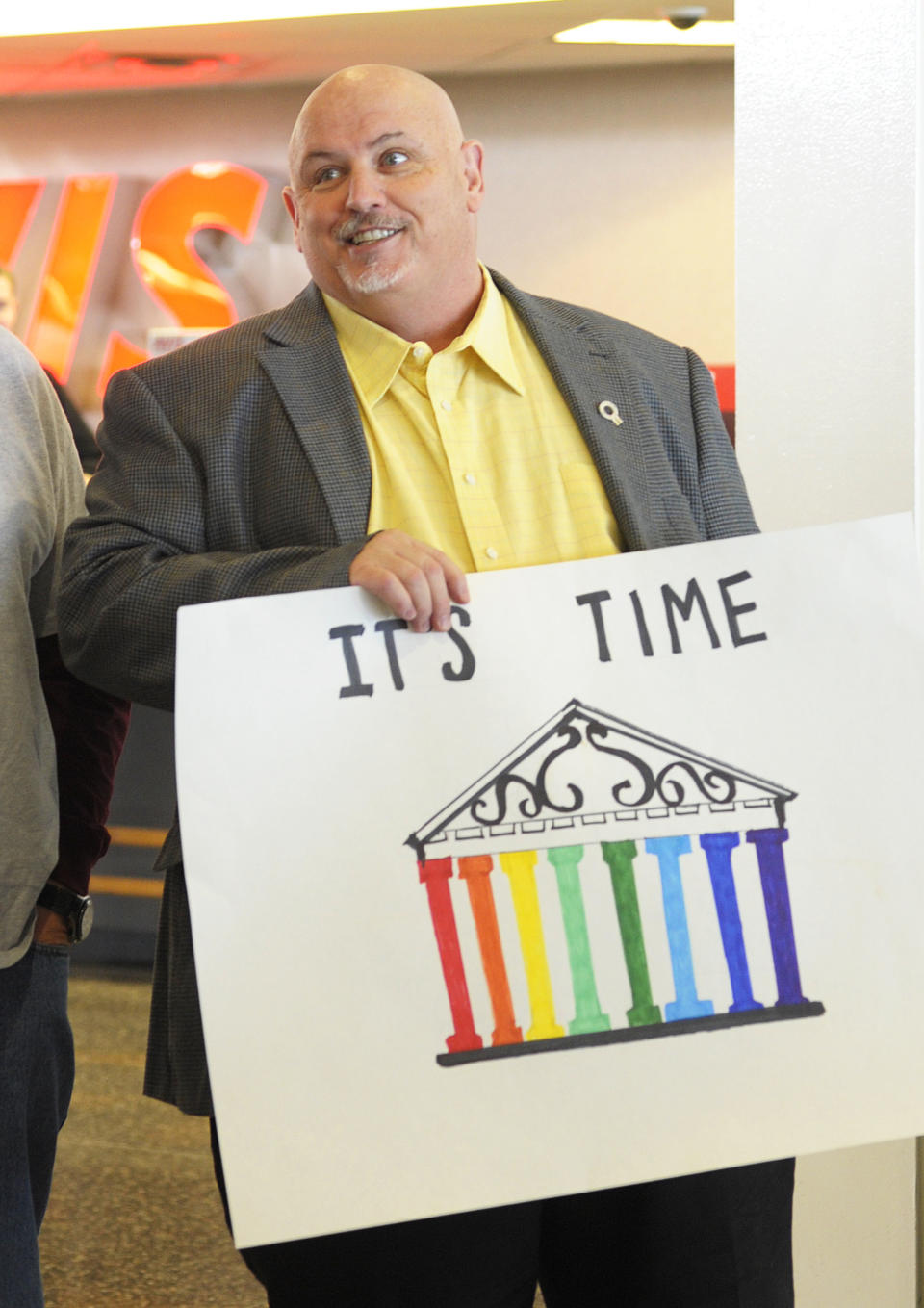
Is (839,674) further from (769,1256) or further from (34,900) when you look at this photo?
(34,900)

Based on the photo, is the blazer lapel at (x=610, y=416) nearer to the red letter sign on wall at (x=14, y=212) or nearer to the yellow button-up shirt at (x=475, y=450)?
the yellow button-up shirt at (x=475, y=450)

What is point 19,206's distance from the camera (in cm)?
512

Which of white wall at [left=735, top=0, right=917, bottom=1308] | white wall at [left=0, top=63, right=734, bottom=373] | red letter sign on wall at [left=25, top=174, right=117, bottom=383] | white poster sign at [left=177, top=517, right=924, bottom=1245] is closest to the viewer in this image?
white poster sign at [left=177, top=517, right=924, bottom=1245]

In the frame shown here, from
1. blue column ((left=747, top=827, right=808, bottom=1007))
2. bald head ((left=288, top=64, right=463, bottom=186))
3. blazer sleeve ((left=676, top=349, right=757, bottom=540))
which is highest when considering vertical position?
bald head ((left=288, top=64, right=463, bottom=186))

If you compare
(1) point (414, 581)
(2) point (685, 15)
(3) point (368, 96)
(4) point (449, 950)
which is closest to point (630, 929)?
(4) point (449, 950)

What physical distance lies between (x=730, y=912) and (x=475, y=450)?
1.68 ft

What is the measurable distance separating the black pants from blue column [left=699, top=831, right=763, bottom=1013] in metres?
0.24

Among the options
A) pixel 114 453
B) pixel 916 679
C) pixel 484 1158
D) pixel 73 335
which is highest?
pixel 73 335

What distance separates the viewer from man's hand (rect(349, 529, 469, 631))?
45.3 inches

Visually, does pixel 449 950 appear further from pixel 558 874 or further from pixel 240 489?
pixel 240 489

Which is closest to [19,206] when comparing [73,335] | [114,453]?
[73,335]

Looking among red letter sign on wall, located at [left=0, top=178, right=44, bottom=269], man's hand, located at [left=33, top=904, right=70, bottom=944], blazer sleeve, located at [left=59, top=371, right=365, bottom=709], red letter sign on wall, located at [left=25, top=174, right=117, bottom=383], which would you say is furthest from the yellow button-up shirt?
red letter sign on wall, located at [left=0, top=178, right=44, bottom=269]

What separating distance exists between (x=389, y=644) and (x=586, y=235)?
390 cm

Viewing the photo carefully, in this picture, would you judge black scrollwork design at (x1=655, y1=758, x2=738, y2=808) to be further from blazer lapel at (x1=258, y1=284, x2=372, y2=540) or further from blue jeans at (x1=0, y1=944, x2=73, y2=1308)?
blue jeans at (x1=0, y1=944, x2=73, y2=1308)
